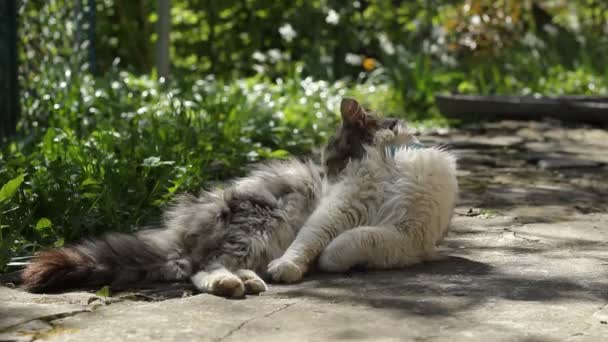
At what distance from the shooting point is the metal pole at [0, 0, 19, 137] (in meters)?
6.42

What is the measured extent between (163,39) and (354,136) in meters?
6.28

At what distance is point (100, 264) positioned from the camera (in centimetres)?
372

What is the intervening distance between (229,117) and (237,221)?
3078mm

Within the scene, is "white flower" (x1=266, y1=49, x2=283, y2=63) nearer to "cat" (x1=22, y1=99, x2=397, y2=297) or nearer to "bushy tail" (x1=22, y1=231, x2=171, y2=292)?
"cat" (x1=22, y1=99, x2=397, y2=297)

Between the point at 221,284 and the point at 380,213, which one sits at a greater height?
the point at 380,213

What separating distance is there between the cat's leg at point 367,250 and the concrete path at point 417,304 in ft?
0.24

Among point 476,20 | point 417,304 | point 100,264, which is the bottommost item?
point 417,304

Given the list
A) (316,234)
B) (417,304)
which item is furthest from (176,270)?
(417,304)

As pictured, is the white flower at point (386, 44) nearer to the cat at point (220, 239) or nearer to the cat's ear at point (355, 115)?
the cat's ear at point (355, 115)

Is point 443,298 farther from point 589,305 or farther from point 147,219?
point 147,219

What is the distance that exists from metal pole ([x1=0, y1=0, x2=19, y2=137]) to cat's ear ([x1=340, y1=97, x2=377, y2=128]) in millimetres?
2930

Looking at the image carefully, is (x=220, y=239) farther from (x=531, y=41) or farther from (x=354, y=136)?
(x=531, y=41)

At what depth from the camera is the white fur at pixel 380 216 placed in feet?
13.0

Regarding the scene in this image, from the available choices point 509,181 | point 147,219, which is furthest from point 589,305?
point 509,181
